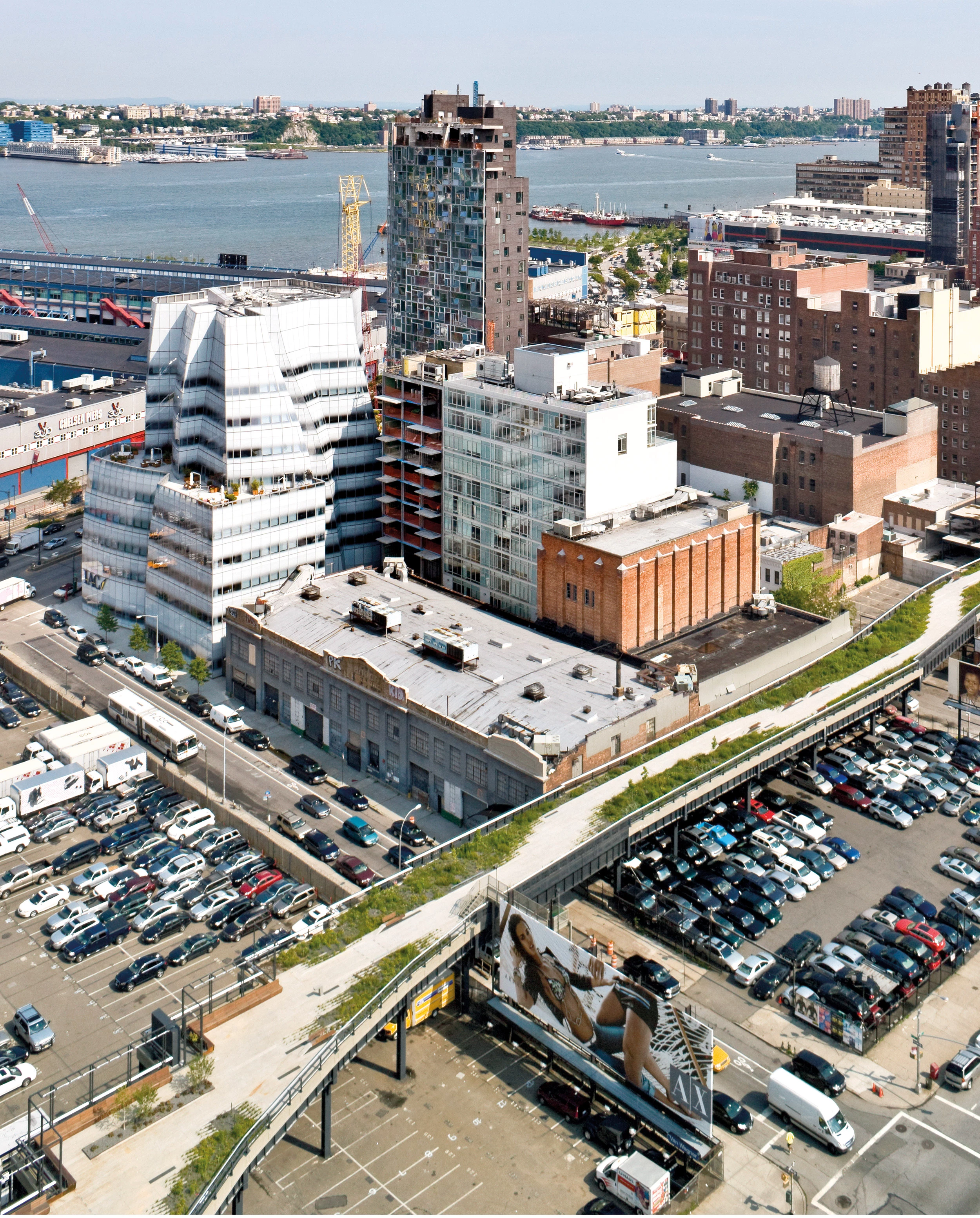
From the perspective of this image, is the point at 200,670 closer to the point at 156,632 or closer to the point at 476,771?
the point at 156,632

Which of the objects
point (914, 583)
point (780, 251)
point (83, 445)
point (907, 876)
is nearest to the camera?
point (907, 876)

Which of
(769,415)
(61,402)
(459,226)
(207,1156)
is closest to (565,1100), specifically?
(207,1156)

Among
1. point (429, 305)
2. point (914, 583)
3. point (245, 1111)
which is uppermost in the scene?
point (429, 305)

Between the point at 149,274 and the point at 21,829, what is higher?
the point at 149,274

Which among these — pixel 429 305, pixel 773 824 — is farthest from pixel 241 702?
pixel 429 305

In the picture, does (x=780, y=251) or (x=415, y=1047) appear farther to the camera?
(x=780, y=251)

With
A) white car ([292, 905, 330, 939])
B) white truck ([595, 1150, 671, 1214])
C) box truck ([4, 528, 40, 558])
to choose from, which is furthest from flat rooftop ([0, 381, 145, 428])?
white truck ([595, 1150, 671, 1214])

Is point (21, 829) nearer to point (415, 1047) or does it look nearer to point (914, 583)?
point (415, 1047)

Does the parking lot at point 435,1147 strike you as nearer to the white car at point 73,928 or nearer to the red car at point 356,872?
the red car at point 356,872
